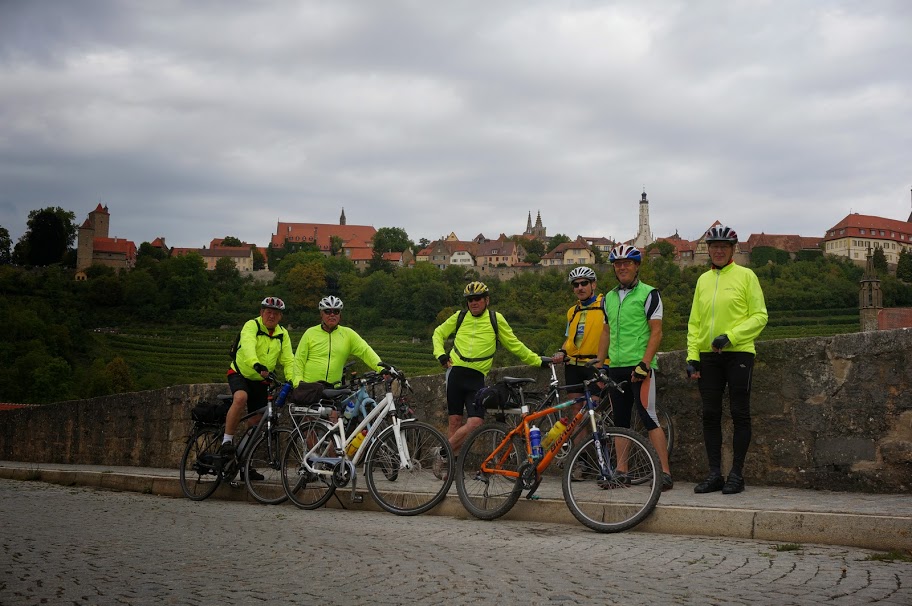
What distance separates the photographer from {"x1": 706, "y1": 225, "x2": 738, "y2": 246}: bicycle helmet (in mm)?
6707

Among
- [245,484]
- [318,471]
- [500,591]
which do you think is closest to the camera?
[500,591]

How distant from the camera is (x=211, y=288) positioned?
131m

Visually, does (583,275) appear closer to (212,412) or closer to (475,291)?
(475,291)

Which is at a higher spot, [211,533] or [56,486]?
[211,533]

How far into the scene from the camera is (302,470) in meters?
8.01

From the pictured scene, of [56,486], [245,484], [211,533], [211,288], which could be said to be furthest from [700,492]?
[211,288]

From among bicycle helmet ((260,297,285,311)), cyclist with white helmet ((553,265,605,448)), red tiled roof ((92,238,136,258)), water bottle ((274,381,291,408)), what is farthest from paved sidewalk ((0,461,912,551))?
red tiled roof ((92,238,136,258))

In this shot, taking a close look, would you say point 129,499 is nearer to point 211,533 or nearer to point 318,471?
point 318,471

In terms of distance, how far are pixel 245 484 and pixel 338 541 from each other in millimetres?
3539

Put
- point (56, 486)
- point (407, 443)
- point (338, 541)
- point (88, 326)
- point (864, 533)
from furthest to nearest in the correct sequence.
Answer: point (88, 326) → point (56, 486) → point (407, 443) → point (338, 541) → point (864, 533)

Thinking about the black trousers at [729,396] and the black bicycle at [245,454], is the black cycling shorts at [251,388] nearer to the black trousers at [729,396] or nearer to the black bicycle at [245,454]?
the black bicycle at [245,454]

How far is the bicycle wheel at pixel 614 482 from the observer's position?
223 inches

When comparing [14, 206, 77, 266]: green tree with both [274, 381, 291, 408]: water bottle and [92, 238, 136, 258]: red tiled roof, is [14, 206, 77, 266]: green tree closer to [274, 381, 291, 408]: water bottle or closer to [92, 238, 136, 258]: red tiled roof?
[92, 238, 136, 258]: red tiled roof

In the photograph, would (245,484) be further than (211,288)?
No
